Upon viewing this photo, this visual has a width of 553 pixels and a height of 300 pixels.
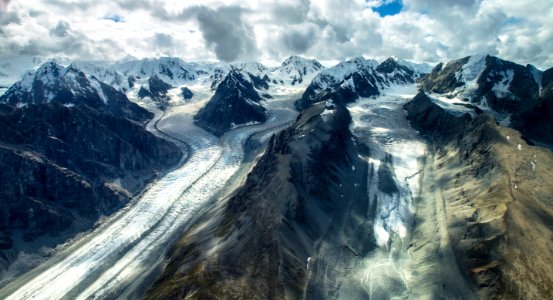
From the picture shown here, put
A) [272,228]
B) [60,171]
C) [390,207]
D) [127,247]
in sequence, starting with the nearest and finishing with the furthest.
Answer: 1. [272,228]
2. [127,247]
3. [390,207]
4. [60,171]

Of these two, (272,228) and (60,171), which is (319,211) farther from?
(60,171)

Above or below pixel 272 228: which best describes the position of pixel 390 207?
below

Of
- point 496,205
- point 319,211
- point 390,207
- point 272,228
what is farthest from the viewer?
point 390,207

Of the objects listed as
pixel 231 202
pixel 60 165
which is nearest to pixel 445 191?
pixel 231 202

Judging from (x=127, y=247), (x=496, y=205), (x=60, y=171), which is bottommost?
(x=127, y=247)

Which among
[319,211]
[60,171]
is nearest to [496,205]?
[319,211]

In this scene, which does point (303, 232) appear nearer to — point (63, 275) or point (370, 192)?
point (370, 192)

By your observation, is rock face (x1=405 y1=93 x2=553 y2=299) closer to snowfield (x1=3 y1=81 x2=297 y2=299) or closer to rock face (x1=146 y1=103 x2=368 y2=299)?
rock face (x1=146 y1=103 x2=368 y2=299)
